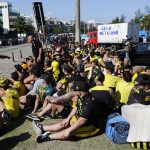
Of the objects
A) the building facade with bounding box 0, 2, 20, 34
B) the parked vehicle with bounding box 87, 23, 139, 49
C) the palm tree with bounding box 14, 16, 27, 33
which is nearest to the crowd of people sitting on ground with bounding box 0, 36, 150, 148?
the parked vehicle with bounding box 87, 23, 139, 49

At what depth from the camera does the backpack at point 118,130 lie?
6.59 meters

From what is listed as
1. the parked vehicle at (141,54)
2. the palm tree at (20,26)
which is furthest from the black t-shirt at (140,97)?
the palm tree at (20,26)

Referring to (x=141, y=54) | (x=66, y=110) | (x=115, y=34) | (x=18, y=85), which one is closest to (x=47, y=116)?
(x=66, y=110)

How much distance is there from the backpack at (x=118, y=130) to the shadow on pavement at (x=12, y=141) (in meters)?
1.66

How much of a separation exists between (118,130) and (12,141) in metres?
2.05

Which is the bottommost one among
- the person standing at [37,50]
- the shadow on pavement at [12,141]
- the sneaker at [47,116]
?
the shadow on pavement at [12,141]

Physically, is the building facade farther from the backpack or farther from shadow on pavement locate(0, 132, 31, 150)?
the backpack

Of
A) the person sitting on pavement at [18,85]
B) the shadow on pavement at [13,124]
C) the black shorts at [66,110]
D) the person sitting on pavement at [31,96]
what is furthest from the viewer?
the person sitting on pavement at [18,85]

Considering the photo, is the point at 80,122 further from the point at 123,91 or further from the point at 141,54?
the point at 141,54

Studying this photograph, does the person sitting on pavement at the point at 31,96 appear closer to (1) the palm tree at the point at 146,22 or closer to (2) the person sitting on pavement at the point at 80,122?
(2) the person sitting on pavement at the point at 80,122

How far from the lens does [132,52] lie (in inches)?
744

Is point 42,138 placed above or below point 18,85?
below

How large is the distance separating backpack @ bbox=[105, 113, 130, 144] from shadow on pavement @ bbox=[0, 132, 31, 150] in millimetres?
1659

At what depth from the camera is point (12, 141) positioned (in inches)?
275
